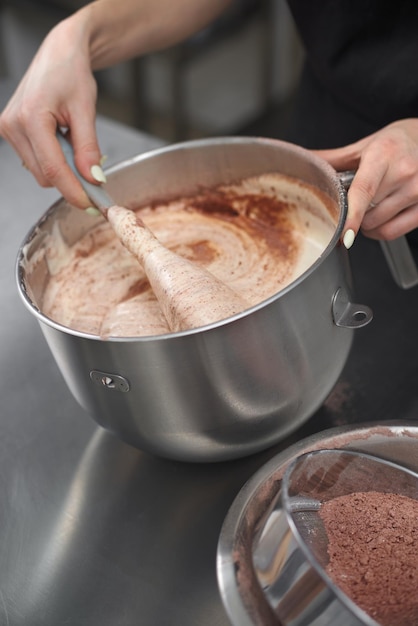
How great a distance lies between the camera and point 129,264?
0.89 meters

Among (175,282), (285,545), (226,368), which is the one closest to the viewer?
(285,545)

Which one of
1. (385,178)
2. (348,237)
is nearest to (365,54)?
(385,178)

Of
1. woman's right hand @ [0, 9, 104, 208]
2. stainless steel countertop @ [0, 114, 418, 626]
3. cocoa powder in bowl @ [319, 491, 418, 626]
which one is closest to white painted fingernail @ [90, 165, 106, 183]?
woman's right hand @ [0, 9, 104, 208]

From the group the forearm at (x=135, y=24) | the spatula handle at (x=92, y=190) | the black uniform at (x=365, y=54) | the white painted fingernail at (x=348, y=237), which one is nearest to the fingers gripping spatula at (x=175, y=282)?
the spatula handle at (x=92, y=190)

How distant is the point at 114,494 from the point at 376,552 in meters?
0.31

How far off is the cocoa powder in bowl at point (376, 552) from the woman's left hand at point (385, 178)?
0.28 m

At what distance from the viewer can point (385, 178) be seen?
0.73 m

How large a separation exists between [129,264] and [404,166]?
36cm

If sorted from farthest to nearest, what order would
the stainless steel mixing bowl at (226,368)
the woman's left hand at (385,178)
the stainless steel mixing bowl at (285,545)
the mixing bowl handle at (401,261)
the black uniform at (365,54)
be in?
1. the black uniform at (365,54)
2. the mixing bowl handle at (401,261)
3. the woman's left hand at (385,178)
4. the stainless steel mixing bowl at (226,368)
5. the stainless steel mixing bowl at (285,545)

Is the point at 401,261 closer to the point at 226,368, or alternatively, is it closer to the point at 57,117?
the point at 226,368

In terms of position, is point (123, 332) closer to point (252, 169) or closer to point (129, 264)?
point (129, 264)

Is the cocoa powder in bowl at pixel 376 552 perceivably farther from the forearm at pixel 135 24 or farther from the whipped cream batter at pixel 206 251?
the forearm at pixel 135 24

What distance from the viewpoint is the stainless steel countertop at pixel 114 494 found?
0.65 metres

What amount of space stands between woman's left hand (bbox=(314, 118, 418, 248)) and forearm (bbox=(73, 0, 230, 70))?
379 millimetres
